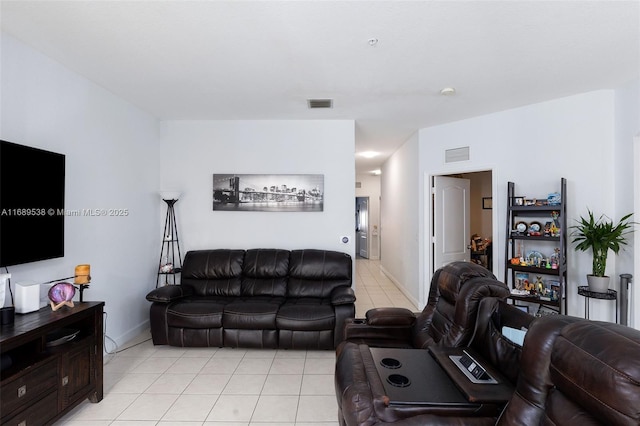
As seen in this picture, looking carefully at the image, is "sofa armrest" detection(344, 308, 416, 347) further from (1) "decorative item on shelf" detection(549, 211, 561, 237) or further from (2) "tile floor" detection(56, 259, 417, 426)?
(1) "decorative item on shelf" detection(549, 211, 561, 237)

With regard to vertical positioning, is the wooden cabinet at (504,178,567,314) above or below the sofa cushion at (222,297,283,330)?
above

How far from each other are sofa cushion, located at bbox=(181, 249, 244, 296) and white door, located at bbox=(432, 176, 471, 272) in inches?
114

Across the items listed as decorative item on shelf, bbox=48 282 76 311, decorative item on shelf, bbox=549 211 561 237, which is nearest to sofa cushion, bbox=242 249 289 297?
decorative item on shelf, bbox=48 282 76 311

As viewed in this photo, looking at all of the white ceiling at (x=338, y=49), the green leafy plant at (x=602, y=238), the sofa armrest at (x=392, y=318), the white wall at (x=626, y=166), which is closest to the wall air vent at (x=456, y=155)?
the white ceiling at (x=338, y=49)

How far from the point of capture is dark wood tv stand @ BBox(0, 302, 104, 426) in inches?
69.6

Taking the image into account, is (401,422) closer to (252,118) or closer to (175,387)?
(175,387)

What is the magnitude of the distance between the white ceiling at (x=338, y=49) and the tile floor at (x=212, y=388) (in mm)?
2791

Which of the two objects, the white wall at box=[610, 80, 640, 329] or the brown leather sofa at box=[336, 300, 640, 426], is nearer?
the brown leather sofa at box=[336, 300, 640, 426]

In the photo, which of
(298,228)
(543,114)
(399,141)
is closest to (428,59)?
(543,114)

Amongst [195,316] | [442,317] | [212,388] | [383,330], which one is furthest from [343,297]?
[195,316]

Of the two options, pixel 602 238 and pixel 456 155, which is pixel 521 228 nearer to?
pixel 602 238

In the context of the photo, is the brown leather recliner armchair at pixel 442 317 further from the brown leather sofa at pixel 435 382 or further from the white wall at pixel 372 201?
the white wall at pixel 372 201

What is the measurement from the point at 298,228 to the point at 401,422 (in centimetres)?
311

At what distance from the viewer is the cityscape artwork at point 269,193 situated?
13.9 ft
